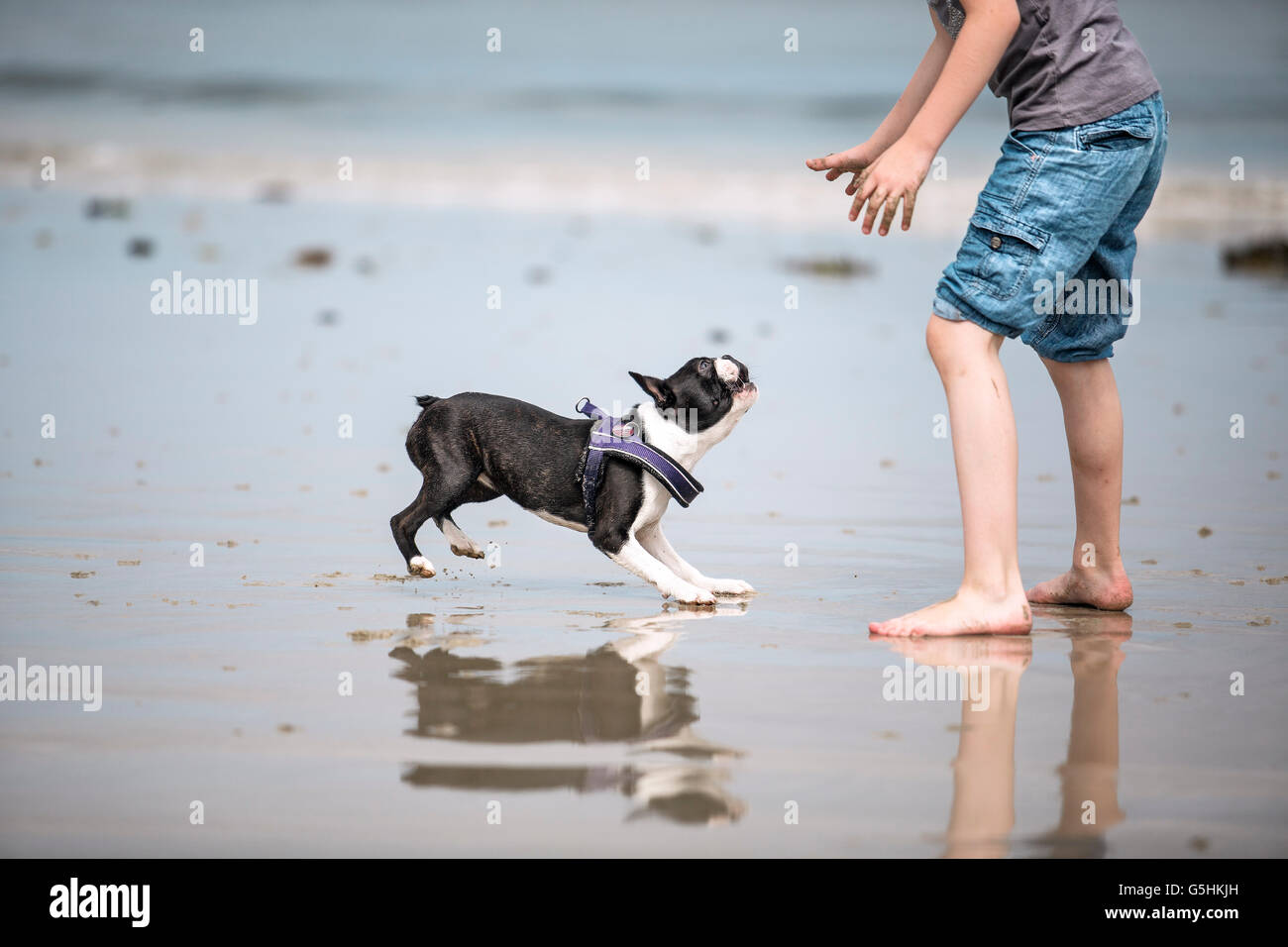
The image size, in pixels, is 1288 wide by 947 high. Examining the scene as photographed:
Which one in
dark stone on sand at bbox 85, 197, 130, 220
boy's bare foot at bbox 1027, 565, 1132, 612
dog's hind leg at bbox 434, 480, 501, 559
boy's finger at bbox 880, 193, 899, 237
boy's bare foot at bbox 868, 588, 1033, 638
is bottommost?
A: boy's bare foot at bbox 868, 588, 1033, 638

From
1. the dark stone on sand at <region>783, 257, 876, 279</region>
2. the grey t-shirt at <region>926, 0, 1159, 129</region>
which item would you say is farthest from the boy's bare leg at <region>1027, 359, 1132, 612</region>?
the dark stone on sand at <region>783, 257, 876, 279</region>

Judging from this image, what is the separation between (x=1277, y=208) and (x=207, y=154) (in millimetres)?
15901

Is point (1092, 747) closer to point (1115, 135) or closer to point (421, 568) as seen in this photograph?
point (1115, 135)

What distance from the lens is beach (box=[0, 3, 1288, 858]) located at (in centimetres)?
258

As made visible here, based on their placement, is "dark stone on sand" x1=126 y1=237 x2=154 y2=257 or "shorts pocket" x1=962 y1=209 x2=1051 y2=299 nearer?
"shorts pocket" x1=962 y1=209 x2=1051 y2=299

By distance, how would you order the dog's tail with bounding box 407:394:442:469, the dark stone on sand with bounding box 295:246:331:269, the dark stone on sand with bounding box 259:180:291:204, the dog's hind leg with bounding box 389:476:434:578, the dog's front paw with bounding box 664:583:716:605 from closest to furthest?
the dog's front paw with bounding box 664:583:716:605
the dog's hind leg with bounding box 389:476:434:578
the dog's tail with bounding box 407:394:442:469
the dark stone on sand with bounding box 295:246:331:269
the dark stone on sand with bounding box 259:180:291:204

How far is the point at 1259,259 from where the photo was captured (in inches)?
569

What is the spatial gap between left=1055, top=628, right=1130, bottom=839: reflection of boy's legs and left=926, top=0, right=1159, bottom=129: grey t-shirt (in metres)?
1.55

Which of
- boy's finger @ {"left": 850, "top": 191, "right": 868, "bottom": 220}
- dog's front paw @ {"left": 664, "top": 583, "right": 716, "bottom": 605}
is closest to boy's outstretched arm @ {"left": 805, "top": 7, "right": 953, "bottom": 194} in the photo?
boy's finger @ {"left": 850, "top": 191, "right": 868, "bottom": 220}

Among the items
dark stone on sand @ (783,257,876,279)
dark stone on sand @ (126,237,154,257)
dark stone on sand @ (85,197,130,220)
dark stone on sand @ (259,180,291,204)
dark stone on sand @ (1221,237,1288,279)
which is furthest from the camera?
dark stone on sand @ (259,180,291,204)

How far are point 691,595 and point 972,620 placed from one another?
979mm

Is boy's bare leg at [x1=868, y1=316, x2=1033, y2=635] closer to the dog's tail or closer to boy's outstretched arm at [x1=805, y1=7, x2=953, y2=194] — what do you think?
boy's outstretched arm at [x1=805, y1=7, x2=953, y2=194]

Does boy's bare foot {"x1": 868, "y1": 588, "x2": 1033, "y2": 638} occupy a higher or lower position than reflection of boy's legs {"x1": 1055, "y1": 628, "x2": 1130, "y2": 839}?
higher

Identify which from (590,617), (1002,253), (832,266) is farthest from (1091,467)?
(832,266)
